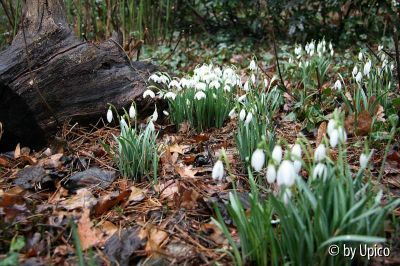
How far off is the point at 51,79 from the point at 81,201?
1220mm

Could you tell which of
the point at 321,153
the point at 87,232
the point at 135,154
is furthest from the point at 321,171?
the point at 135,154

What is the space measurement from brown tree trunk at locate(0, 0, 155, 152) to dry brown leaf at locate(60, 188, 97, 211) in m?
0.86

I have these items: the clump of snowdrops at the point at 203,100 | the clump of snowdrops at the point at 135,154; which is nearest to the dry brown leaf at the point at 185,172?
the clump of snowdrops at the point at 135,154

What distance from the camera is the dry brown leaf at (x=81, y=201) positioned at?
1.99 metres

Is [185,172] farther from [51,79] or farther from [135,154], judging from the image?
[51,79]

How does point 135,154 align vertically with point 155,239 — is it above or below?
above

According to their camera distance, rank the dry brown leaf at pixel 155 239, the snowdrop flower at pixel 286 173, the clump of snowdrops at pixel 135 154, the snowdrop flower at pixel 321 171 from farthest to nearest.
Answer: the clump of snowdrops at pixel 135 154
the dry brown leaf at pixel 155 239
the snowdrop flower at pixel 321 171
the snowdrop flower at pixel 286 173

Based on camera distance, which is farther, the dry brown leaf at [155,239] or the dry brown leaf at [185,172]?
the dry brown leaf at [185,172]

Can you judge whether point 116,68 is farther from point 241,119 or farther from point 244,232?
point 244,232

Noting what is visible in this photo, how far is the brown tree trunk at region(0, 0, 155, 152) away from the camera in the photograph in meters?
2.82

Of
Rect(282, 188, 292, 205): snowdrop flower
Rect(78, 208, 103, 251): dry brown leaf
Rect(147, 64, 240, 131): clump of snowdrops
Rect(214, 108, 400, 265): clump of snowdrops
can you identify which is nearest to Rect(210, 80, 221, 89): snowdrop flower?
Rect(147, 64, 240, 131): clump of snowdrops

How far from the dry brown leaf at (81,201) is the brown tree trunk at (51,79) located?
86 cm

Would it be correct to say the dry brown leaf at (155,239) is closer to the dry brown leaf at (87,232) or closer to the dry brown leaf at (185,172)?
the dry brown leaf at (87,232)

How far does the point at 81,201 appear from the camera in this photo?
2076mm
